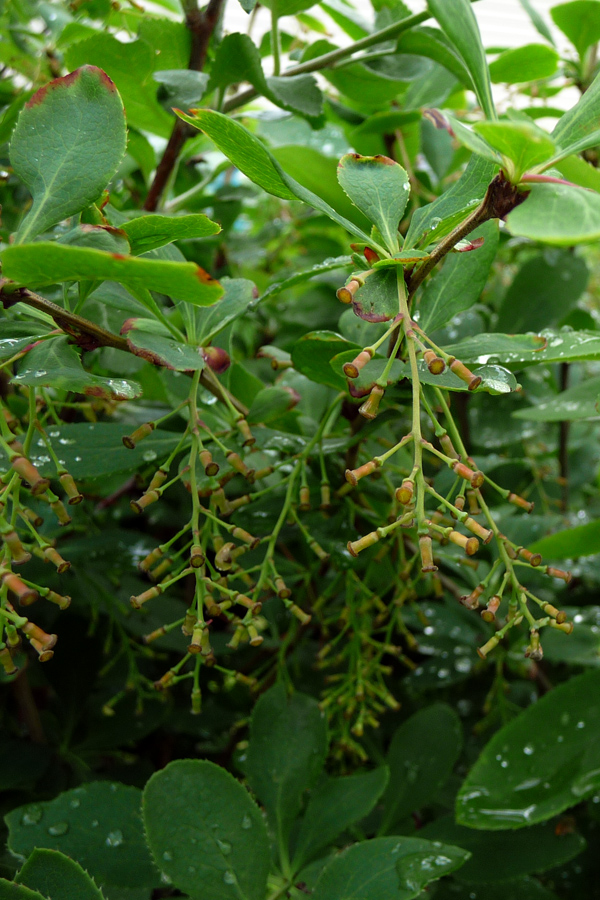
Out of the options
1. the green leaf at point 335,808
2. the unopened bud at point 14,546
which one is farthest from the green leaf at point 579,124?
the green leaf at point 335,808

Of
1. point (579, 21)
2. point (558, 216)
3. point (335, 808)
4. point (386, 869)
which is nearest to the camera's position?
point (558, 216)

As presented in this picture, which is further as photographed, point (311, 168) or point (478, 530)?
point (311, 168)

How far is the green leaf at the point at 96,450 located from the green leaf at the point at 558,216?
27cm

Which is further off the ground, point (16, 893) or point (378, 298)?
point (378, 298)

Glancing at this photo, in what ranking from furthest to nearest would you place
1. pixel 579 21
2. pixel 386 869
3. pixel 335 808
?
1. pixel 579 21
2. pixel 335 808
3. pixel 386 869

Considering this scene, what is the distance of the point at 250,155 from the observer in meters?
0.35

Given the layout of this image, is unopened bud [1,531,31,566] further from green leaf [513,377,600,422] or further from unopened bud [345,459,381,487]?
green leaf [513,377,600,422]

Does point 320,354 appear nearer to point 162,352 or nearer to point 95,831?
point 162,352

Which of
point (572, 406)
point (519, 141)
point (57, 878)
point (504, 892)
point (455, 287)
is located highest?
point (519, 141)

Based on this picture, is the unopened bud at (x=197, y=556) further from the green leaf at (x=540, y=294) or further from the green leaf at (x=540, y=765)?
the green leaf at (x=540, y=294)

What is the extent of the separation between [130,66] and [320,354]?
13.0 inches

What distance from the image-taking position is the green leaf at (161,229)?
349 millimetres

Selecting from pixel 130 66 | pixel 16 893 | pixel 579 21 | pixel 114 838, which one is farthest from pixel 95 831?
pixel 579 21

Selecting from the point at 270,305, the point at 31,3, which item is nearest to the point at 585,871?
the point at 270,305
